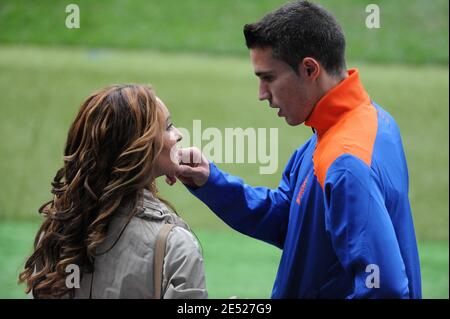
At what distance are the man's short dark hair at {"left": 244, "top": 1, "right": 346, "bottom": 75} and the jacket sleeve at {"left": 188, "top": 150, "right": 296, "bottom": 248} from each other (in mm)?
385

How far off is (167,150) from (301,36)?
1.76 ft

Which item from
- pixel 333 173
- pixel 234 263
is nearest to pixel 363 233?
pixel 333 173

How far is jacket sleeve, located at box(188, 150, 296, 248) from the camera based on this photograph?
2.58 metres

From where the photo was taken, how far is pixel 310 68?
2.33 meters

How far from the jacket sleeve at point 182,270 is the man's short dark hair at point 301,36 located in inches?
26.8

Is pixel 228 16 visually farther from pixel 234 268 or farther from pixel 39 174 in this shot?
pixel 234 268

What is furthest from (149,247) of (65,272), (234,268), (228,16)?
(228,16)

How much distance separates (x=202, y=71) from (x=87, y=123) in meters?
6.89

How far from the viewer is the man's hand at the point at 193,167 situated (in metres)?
2.52

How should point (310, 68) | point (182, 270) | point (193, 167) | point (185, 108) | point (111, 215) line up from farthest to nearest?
point (185, 108) → point (193, 167) → point (310, 68) → point (111, 215) → point (182, 270)

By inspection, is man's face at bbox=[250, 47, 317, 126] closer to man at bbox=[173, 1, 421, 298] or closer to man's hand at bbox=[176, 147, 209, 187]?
man at bbox=[173, 1, 421, 298]

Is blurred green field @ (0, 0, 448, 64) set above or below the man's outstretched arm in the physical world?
above

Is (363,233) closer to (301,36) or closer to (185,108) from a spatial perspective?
(301,36)

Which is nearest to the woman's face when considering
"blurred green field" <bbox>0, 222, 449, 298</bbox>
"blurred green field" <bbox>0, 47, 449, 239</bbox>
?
"blurred green field" <bbox>0, 222, 449, 298</bbox>
